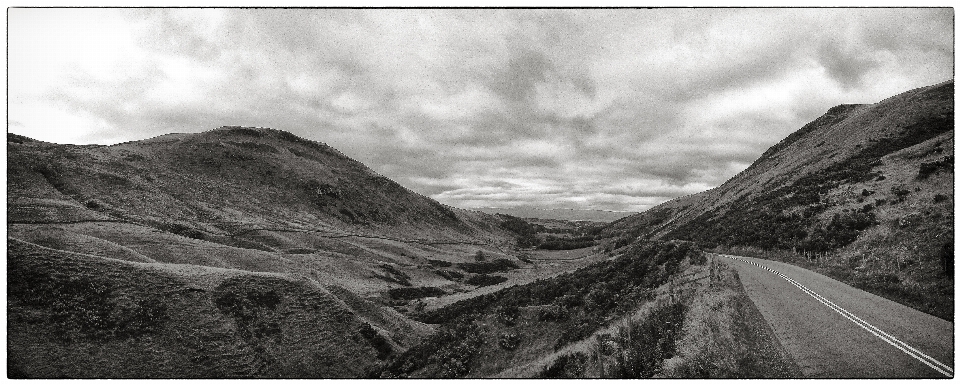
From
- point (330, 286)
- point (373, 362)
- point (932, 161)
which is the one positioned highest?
point (932, 161)

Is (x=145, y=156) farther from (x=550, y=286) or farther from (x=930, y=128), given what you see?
(x=930, y=128)

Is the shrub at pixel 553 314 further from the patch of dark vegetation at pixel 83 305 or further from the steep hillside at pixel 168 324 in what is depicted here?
the patch of dark vegetation at pixel 83 305

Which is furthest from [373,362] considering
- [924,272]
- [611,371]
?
[924,272]

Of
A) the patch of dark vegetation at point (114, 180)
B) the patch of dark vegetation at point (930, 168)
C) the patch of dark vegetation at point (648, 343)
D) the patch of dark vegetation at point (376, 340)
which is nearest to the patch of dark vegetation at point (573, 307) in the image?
the patch of dark vegetation at point (648, 343)

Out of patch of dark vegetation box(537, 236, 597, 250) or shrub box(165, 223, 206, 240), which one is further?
patch of dark vegetation box(537, 236, 597, 250)

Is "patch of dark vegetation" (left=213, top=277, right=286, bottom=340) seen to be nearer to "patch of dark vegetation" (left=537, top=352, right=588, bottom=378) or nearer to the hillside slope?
the hillside slope

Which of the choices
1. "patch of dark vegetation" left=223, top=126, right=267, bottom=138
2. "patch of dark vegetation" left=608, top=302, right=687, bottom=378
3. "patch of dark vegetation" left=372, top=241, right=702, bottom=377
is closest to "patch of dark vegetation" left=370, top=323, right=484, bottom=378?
"patch of dark vegetation" left=372, top=241, right=702, bottom=377
